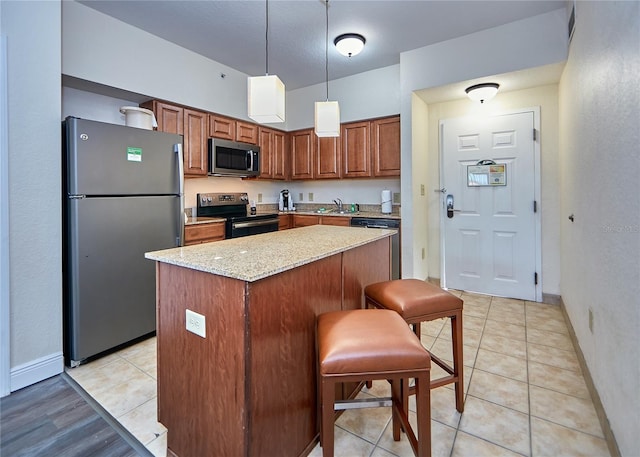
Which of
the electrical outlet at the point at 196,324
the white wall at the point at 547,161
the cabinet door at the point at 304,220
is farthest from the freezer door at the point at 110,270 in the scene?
the white wall at the point at 547,161

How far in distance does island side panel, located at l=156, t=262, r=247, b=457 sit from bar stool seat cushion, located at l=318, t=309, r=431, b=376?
0.31m

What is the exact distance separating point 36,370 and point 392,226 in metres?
3.27

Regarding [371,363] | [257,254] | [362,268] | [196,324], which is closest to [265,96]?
[257,254]

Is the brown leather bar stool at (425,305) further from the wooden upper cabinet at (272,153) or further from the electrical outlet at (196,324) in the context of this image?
the wooden upper cabinet at (272,153)

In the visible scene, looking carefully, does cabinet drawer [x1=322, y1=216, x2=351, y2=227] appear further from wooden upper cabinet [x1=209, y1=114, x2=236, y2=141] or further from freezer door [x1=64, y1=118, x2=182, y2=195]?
freezer door [x1=64, y1=118, x2=182, y2=195]

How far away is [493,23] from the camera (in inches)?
112

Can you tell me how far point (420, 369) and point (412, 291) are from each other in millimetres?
563

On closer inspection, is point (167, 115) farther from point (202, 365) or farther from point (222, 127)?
point (202, 365)

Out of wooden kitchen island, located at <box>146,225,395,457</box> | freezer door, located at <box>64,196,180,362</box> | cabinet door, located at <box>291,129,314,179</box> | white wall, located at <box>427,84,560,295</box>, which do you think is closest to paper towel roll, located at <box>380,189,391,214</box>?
cabinet door, located at <box>291,129,314,179</box>

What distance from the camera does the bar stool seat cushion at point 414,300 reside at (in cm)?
149

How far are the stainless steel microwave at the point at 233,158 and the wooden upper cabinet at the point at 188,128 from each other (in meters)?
0.10

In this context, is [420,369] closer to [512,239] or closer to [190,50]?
[512,239]

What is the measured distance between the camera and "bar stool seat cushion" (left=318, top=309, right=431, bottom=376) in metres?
1.05

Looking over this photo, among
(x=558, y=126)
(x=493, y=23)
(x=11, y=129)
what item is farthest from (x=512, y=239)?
(x=11, y=129)
